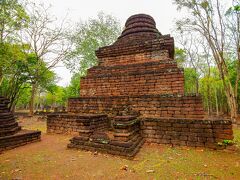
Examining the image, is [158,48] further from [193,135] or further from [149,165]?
[149,165]

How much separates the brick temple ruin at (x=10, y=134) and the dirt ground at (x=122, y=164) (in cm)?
42

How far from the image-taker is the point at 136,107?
19.1 ft

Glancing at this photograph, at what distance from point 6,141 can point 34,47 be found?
704 inches

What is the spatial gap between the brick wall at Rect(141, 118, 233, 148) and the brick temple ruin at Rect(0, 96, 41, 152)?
407 cm

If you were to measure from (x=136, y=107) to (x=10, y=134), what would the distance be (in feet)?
14.7

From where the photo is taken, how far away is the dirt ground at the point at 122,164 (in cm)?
282

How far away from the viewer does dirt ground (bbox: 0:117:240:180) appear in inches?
111

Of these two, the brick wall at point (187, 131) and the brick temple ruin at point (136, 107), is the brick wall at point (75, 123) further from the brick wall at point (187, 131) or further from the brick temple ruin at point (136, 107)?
the brick wall at point (187, 131)

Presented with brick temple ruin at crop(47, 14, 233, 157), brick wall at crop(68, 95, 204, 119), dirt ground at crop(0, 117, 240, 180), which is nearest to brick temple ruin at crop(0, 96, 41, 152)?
dirt ground at crop(0, 117, 240, 180)

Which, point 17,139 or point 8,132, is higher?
point 8,132

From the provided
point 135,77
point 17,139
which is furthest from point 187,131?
point 17,139

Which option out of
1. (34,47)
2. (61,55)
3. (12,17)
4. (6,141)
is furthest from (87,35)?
(6,141)

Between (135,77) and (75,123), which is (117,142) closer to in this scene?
(75,123)

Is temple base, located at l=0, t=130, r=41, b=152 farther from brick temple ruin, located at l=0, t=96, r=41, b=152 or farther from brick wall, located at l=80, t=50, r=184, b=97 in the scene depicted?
brick wall, located at l=80, t=50, r=184, b=97
